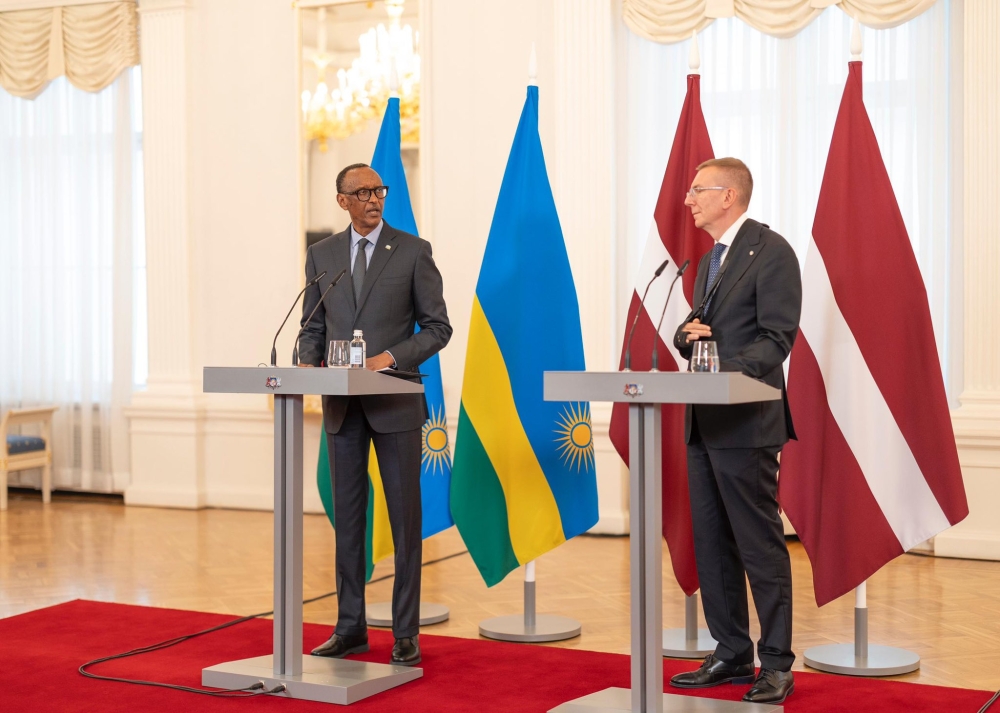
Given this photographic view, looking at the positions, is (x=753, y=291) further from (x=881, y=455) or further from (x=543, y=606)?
(x=543, y=606)

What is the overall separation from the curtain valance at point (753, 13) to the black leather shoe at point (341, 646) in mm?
4332

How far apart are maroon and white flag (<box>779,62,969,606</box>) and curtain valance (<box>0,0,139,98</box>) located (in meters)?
5.96

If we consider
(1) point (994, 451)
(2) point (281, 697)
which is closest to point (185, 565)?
(2) point (281, 697)

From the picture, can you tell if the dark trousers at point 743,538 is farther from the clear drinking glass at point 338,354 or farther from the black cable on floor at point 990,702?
the clear drinking glass at point 338,354

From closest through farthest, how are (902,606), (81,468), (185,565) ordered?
(902,606) → (185,565) → (81,468)

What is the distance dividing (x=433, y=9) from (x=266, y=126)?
1455mm

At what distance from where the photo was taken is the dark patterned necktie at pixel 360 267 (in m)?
3.88

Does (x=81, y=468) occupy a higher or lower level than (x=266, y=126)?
lower

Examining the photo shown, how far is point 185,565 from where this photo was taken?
19.3ft

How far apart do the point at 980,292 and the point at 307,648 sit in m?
4.20

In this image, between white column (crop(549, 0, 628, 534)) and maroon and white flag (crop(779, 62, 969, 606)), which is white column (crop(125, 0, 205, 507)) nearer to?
white column (crop(549, 0, 628, 534))

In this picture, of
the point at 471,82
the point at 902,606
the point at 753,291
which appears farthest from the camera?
the point at 471,82

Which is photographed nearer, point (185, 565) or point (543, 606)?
point (543, 606)

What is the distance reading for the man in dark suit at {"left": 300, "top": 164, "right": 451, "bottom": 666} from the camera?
382 cm
